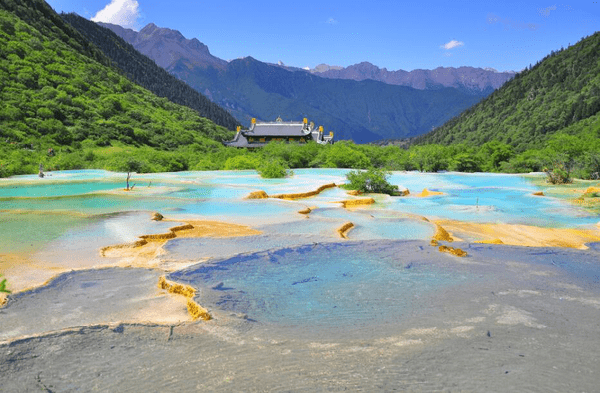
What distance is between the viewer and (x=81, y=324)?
15.4ft

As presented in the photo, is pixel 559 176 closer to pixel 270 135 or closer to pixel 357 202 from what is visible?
pixel 357 202

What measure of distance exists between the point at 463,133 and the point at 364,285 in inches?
3545

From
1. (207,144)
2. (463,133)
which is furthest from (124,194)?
(463,133)

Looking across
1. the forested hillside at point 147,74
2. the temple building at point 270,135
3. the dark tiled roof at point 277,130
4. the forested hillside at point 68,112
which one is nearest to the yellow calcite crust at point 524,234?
the forested hillside at point 68,112

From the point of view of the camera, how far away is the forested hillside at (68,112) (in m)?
34.8

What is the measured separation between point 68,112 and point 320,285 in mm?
48137

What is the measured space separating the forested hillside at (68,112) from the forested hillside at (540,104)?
149 feet

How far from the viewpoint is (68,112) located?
47.2 metres

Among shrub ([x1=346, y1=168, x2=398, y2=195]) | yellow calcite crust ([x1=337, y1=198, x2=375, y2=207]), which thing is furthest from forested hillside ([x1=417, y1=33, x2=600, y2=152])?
yellow calcite crust ([x1=337, y1=198, x2=375, y2=207])

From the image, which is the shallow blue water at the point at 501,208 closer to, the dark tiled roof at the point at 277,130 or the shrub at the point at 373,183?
the shrub at the point at 373,183

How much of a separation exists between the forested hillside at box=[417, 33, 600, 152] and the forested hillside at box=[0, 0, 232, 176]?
4541cm

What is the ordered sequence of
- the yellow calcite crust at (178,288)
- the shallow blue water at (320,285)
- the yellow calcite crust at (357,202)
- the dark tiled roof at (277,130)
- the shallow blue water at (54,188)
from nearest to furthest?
the shallow blue water at (320,285)
the yellow calcite crust at (178,288)
the yellow calcite crust at (357,202)
the shallow blue water at (54,188)
the dark tiled roof at (277,130)

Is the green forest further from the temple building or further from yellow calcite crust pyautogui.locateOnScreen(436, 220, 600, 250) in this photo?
yellow calcite crust pyautogui.locateOnScreen(436, 220, 600, 250)

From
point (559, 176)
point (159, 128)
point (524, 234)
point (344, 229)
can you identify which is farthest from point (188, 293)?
point (159, 128)
